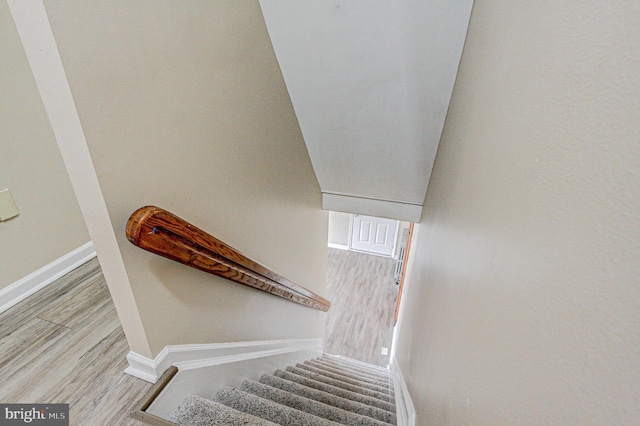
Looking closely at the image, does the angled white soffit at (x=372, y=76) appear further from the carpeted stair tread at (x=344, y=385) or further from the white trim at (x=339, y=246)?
the white trim at (x=339, y=246)

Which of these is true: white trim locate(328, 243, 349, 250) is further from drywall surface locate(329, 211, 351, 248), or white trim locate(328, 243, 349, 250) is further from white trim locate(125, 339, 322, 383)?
white trim locate(125, 339, 322, 383)

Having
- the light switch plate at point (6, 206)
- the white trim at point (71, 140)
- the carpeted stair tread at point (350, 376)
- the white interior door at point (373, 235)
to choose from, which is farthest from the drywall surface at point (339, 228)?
the white trim at point (71, 140)

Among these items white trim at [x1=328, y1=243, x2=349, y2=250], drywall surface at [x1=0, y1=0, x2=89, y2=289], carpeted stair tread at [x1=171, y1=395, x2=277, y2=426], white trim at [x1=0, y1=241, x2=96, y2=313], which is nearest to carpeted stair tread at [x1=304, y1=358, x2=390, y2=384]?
carpeted stair tread at [x1=171, y1=395, x2=277, y2=426]

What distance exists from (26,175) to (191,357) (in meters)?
1.36

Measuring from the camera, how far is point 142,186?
904 mm

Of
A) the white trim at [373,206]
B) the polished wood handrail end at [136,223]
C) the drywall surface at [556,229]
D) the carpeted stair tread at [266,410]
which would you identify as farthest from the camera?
the white trim at [373,206]

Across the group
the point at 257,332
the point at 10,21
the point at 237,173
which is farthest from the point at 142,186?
the point at 10,21

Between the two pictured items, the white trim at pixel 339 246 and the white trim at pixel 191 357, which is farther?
the white trim at pixel 339 246

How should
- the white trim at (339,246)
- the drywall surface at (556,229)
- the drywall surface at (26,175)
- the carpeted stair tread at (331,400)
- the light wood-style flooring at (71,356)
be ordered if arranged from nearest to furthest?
the drywall surface at (556,229), the light wood-style flooring at (71,356), the drywall surface at (26,175), the carpeted stair tread at (331,400), the white trim at (339,246)

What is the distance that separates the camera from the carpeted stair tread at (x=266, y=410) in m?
1.34

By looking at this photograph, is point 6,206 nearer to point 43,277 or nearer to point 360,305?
point 43,277

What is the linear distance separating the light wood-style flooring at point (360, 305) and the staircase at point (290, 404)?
64.4 inches

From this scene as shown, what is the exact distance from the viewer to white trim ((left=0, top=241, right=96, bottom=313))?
1497 mm

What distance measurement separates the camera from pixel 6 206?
154cm
